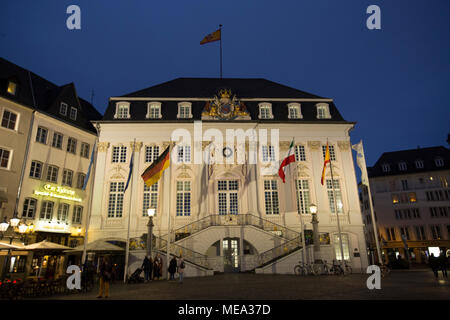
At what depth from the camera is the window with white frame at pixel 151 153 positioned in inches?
1124

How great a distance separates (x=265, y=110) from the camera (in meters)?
30.4

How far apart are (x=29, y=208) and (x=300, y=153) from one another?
24093 millimetres

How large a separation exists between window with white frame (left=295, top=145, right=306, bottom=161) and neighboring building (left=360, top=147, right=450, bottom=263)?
28.4 meters

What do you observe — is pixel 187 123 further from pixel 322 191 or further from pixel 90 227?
pixel 322 191

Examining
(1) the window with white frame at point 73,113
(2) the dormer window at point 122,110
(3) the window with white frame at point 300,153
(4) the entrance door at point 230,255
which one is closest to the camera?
(4) the entrance door at point 230,255

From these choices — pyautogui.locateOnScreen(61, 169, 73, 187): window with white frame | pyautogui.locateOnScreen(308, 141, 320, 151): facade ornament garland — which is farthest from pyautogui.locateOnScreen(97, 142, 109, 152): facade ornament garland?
pyautogui.locateOnScreen(308, 141, 320, 151): facade ornament garland

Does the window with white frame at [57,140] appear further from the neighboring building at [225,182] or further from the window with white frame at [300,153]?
the window with white frame at [300,153]

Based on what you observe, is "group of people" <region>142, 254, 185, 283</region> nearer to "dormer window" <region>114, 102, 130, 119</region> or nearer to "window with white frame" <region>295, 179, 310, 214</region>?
"window with white frame" <region>295, 179, 310, 214</region>

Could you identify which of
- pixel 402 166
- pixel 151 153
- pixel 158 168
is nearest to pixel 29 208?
pixel 151 153

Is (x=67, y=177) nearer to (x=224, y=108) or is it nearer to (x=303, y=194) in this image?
(x=224, y=108)

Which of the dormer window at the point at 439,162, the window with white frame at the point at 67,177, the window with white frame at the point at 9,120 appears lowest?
the window with white frame at the point at 67,177

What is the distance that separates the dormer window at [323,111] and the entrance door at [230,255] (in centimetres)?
1533

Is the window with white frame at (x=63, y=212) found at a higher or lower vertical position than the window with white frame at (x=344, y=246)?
higher

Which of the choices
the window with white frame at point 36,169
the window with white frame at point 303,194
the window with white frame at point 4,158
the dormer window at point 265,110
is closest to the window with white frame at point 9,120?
the window with white frame at point 4,158
